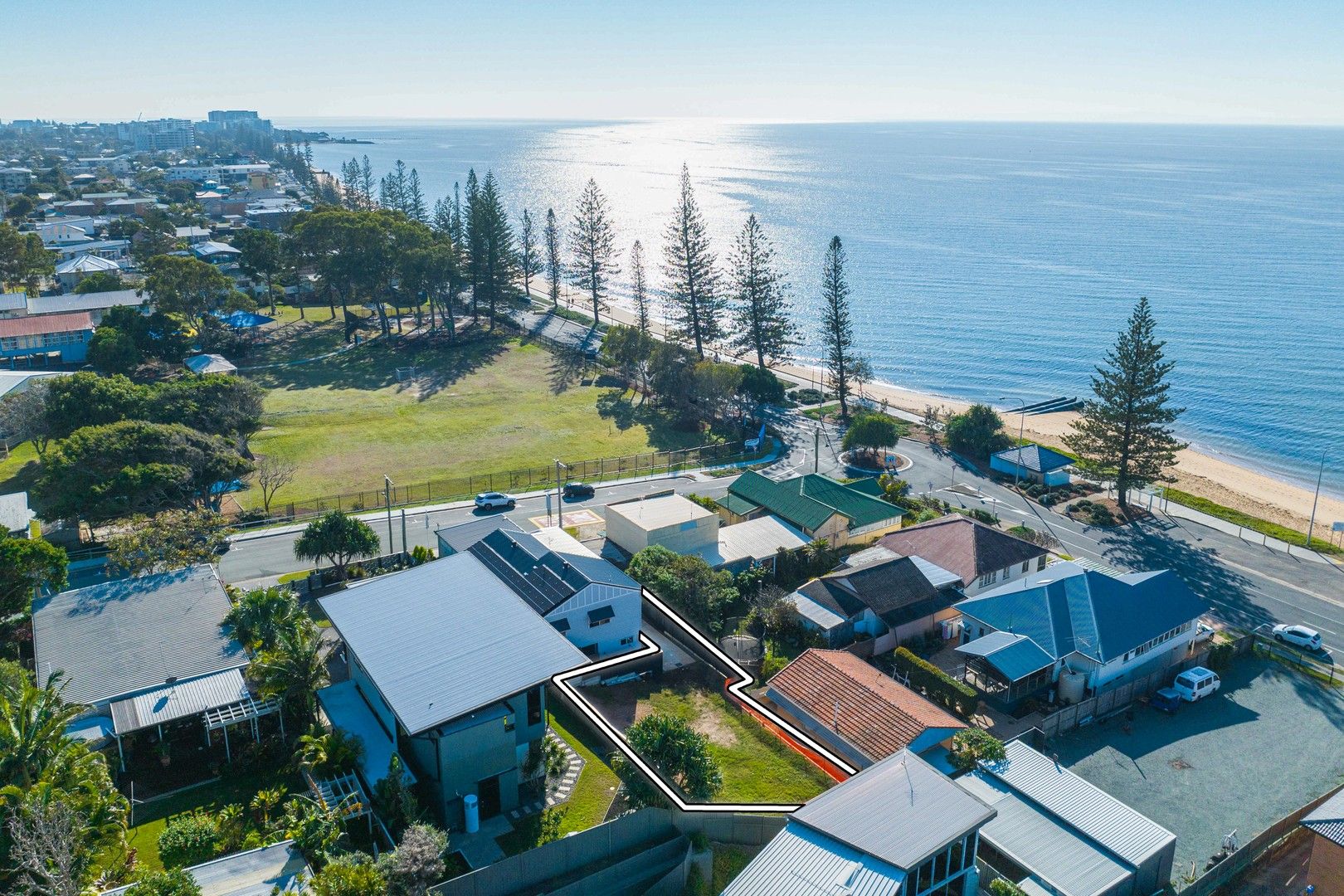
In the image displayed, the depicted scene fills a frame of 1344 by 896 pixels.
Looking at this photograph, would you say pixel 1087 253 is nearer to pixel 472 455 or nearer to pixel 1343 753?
pixel 472 455

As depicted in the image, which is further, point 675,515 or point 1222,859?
point 675,515

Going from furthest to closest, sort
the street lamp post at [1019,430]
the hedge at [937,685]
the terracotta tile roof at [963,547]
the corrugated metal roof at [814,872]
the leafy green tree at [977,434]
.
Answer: the leafy green tree at [977,434]
the street lamp post at [1019,430]
the terracotta tile roof at [963,547]
the hedge at [937,685]
the corrugated metal roof at [814,872]

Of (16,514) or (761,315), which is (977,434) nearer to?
(761,315)

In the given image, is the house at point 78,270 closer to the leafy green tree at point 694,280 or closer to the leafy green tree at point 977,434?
the leafy green tree at point 694,280

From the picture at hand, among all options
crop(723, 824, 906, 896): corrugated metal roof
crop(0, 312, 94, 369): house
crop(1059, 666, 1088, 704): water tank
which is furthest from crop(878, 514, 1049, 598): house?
crop(0, 312, 94, 369): house

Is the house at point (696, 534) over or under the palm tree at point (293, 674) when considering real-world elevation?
under

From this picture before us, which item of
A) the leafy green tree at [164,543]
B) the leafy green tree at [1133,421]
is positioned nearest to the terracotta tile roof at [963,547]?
the leafy green tree at [1133,421]

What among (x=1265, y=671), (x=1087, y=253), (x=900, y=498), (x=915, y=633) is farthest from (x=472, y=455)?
(x=1087, y=253)
